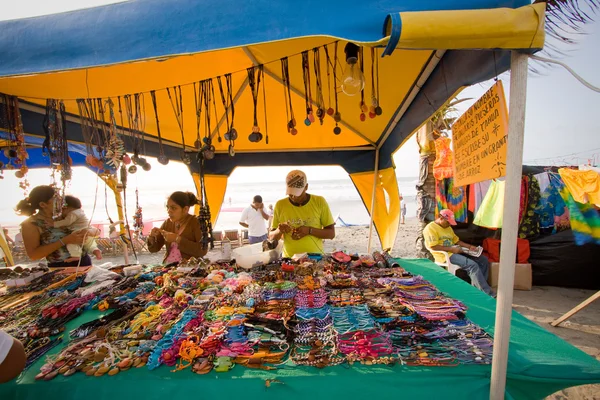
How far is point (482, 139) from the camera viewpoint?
5.06 feet

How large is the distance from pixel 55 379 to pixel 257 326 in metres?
1.02

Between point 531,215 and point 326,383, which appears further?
point 531,215

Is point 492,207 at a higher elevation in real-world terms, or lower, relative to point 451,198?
lower

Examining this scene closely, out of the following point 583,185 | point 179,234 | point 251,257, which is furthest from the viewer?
point 583,185

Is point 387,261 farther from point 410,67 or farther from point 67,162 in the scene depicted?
point 67,162

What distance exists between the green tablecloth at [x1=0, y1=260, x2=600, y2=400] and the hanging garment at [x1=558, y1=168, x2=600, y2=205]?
4736 millimetres

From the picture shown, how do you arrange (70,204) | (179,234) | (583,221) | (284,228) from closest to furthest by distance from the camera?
(179,234) → (284,228) → (70,204) → (583,221)

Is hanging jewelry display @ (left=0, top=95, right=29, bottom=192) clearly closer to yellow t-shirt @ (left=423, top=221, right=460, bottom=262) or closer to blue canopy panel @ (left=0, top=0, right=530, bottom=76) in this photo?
blue canopy panel @ (left=0, top=0, right=530, bottom=76)

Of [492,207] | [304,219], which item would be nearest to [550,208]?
[492,207]

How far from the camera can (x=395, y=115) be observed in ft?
12.2

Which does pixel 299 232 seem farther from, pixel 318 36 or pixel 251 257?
pixel 318 36

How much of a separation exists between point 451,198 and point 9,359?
22.8 feet

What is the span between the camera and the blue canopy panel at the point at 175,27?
1197 mm

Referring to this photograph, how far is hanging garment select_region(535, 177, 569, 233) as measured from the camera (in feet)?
18.1
